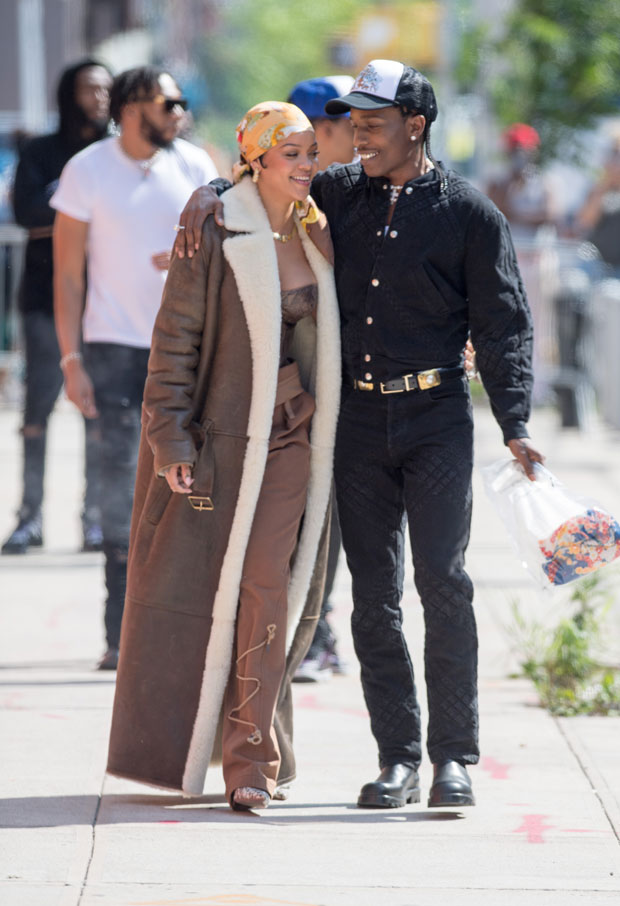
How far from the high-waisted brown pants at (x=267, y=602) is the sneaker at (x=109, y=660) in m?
1.59

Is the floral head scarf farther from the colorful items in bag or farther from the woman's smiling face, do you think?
the colorful items in bag

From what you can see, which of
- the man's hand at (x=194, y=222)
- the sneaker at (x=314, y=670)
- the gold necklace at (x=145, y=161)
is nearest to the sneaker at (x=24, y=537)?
the sneaker at (x=314, y=670)

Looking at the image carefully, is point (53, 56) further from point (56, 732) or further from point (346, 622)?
point (56, 732)

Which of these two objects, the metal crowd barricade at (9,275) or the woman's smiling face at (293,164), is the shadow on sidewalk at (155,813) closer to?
the woman's smiling face at (293,164)

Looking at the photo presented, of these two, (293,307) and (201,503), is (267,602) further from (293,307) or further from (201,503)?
(293,307)

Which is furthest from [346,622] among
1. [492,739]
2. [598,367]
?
[598,367]

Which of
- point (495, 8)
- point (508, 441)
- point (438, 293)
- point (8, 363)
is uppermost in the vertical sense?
point (495, 8)

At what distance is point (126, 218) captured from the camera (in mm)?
6340

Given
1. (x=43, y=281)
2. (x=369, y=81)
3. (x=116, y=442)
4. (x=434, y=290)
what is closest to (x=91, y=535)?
(x=43, y=281)

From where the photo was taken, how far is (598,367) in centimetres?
1381

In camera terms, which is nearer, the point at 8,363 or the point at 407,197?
the point at 407,197

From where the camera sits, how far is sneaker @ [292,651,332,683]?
629cm

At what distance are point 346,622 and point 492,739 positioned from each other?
1803 mm

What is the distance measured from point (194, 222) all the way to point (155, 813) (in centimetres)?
155
